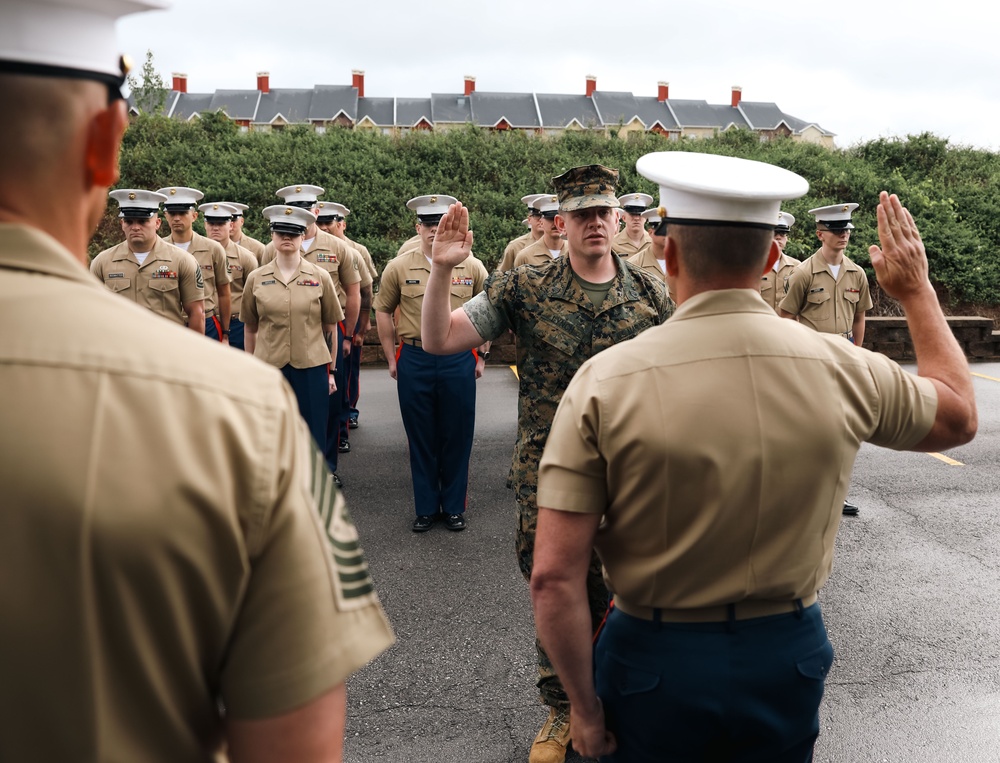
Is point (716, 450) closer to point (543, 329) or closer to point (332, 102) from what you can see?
point (543, 329)

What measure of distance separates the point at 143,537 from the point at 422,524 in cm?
537

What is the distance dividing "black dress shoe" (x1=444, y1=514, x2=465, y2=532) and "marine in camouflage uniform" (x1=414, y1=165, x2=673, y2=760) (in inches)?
105

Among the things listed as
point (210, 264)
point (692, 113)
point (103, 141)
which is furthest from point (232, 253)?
point (692, 113)

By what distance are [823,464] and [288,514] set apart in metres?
1.27

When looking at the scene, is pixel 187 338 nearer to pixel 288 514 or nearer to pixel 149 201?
pixel 288 514

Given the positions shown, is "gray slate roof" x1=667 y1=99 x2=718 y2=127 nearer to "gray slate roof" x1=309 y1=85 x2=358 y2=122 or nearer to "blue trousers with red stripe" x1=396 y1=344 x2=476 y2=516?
"gray slate roof" x1=309 y1=85 x2=358 y2=122

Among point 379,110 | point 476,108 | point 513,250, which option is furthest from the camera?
point 476,108

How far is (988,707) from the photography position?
376 centimetres

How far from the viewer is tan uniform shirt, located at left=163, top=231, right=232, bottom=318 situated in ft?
29.0

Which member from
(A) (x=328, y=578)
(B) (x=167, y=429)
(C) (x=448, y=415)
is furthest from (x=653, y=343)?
(C) (x=448, y=415)

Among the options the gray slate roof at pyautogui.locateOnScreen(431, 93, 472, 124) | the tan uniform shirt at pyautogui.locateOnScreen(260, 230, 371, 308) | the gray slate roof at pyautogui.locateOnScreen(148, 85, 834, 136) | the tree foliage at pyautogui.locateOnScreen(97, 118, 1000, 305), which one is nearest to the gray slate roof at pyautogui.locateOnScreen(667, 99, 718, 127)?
the gray slate roof at pyautogui.locateOnScreen(148, 85, 834, 136)

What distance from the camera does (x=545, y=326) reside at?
11.4 ft

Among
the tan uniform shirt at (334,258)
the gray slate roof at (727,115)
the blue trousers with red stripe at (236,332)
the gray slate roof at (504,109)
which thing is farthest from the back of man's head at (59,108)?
the gray slate roof at (727,115)

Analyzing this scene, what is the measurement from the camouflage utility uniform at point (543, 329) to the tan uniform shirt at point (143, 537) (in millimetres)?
2479
